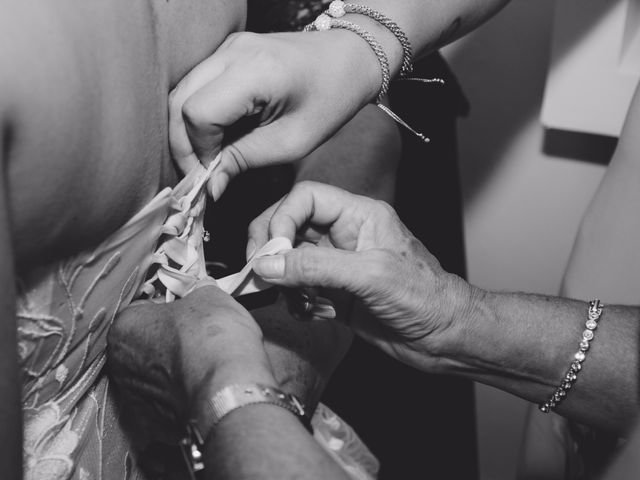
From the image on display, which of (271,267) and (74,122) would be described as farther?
(271,267)

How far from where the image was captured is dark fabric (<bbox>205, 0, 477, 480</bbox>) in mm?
1238

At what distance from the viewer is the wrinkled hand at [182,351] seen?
532mm

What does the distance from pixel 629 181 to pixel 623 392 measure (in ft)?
1.01

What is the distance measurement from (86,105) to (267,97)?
0.20 metres

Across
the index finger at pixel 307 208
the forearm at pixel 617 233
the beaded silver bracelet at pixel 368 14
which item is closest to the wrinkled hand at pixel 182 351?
the index finger at pixel 307 208

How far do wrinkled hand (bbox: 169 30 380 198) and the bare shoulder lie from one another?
2cm

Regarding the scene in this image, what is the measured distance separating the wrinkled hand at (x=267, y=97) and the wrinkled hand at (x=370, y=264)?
0.07m

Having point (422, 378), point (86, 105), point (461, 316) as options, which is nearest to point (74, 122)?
point (86, 105)

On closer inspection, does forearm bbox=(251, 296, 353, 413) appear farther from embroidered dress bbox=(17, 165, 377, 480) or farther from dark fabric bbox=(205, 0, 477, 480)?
dark fabric bbox=(205, 0, 477, 480)

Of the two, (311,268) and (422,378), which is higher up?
(311,268)

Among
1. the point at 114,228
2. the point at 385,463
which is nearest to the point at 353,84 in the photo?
the point at 114,228

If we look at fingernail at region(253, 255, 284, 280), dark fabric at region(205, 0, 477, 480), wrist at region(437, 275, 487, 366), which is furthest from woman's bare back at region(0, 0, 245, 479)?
dark fabric at region(205, 0, 477, 480)

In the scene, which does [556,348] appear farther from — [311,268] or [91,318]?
[91,318]

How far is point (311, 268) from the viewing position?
24.9 inches
